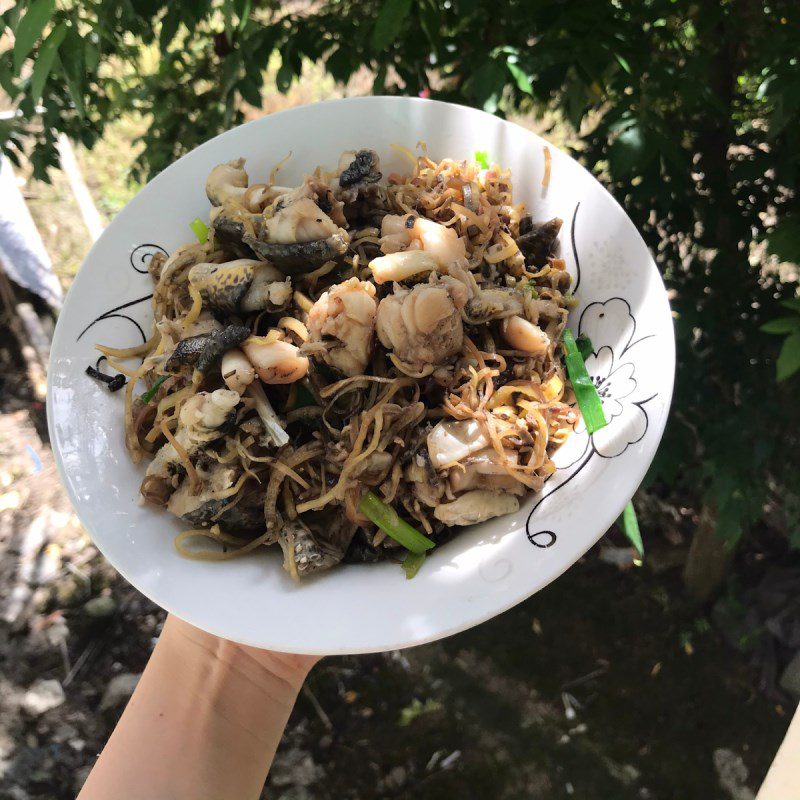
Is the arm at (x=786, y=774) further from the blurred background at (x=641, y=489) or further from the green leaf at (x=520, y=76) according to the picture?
the green leaf at (x=520, y=76)

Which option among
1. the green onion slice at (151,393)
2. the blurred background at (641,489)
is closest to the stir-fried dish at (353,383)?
the green onion slice at (151,393)

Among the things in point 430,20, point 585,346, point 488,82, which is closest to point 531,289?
point 585,346

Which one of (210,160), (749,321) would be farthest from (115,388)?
(749,321)

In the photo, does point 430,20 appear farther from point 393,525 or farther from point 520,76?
point 393,525

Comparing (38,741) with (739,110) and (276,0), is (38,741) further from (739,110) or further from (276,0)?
(739,110)

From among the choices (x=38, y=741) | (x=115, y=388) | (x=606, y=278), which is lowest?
(x=38, y=741)

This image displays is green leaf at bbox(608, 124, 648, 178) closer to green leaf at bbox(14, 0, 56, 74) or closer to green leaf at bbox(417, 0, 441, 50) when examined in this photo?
green leaf at bbox(417, 0, 441, 50)

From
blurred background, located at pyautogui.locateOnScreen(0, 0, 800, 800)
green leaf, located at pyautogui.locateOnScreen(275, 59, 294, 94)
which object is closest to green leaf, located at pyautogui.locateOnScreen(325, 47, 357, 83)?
blurred background, located at pyautogui.locateOnScreen(0, 0, 800, 800)
